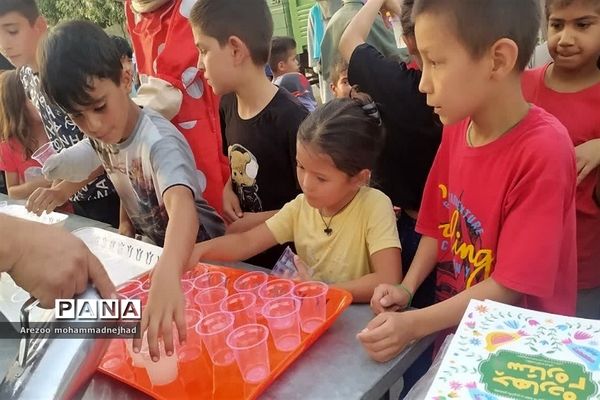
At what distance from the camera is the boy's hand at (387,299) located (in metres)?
1.10

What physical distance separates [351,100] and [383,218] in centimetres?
33

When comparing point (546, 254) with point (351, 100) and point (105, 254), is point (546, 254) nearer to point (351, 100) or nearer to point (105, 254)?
point (351, 100)

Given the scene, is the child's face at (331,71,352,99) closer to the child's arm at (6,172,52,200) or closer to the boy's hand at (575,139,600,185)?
the boy's hand at (575,139,600,185)

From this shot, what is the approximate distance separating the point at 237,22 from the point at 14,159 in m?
1.35

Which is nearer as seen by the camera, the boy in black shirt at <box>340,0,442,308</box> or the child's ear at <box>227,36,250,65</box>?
the boy in black shirt at <box>340,0,442,308</box>

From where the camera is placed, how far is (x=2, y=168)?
7.90 ft

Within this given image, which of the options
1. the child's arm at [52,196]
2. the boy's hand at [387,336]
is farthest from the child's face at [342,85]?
the boy's hand at [387,336]

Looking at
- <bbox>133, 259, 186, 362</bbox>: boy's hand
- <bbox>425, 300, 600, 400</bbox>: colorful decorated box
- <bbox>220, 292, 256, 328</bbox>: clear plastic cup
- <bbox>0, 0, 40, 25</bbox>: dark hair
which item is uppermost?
<bbox>0, 0, 40, 25</bbox>: dark hair

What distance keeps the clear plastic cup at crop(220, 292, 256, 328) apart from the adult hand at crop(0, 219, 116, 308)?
1.18 feet

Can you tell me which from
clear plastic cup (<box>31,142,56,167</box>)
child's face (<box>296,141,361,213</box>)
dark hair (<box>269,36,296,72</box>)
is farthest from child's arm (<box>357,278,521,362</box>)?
dark hair (<box>269,36,296,72</box>)

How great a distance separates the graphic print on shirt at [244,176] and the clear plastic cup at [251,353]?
0.81 meters

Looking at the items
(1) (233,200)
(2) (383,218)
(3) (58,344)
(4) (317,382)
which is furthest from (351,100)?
(3) (58,344)

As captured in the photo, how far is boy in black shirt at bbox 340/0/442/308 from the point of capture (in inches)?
56.4

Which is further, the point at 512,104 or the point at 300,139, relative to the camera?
the point at 300,139
